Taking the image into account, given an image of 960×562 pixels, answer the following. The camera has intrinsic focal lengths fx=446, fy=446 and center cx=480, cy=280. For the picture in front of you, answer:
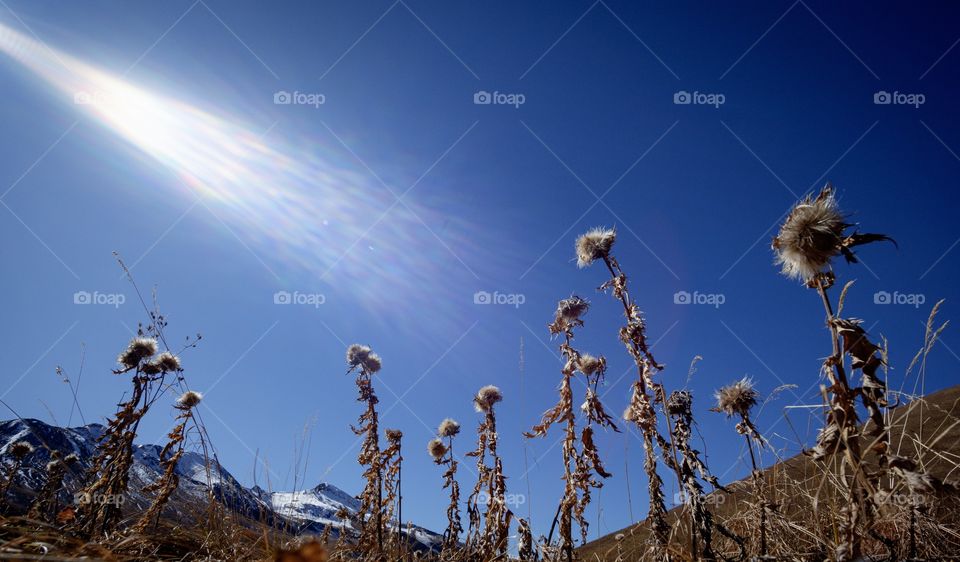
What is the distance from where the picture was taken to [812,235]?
3000mm

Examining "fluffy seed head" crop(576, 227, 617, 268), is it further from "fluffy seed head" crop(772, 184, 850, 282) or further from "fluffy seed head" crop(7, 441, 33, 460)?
"fluffy seed head" crop(7, 441, 33, 460)

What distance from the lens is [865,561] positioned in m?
2.16

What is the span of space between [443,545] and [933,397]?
30492 mm

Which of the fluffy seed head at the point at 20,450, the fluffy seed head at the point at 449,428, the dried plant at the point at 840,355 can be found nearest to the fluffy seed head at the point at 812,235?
the dried plant at the point at 840,355

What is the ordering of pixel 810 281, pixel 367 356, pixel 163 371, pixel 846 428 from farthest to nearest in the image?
pixel 367 356, pixel 163 371, pixel 810 281, pixel 846 428

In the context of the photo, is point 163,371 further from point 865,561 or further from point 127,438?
point 865,561

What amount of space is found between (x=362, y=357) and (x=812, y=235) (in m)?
7.30

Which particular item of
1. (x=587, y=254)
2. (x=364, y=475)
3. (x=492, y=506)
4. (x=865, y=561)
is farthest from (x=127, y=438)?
(x=865, y=561)

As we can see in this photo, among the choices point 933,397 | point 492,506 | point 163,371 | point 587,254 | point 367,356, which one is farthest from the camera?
point 933,397

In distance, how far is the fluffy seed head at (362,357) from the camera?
845cm

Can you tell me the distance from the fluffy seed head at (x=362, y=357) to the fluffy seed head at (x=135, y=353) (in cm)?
307

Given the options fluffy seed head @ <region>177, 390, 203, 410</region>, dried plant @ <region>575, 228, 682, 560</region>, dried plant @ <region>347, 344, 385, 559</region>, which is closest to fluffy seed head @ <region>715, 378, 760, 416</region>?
dried plant @ <region>575, 228, 682, 560</region>

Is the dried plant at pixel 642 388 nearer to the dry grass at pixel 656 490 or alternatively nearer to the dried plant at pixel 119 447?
the dry grass at pixel 656 490

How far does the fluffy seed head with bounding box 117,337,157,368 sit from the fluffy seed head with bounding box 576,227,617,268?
6.43m
